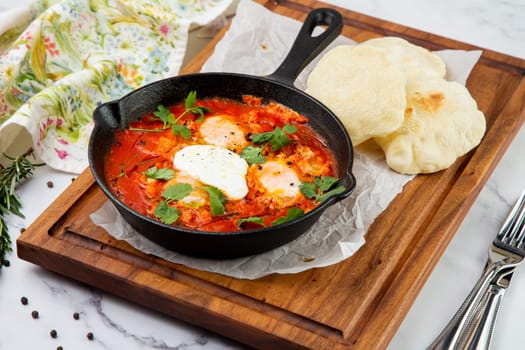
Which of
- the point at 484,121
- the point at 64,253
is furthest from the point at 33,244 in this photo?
the point at 484,121

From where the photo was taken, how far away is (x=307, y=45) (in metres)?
3.79

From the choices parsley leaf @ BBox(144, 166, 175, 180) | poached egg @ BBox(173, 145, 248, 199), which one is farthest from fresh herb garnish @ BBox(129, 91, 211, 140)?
parsley leaf @ BBox(144, 166, 175, 180)

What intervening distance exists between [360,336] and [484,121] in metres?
1.32

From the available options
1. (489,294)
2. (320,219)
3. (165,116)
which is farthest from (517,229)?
(165,116)

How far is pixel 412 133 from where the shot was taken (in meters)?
3.54

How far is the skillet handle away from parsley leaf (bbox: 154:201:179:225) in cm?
95

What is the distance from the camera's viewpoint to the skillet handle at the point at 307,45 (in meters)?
3.69

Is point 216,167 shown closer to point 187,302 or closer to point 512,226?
point 187,302

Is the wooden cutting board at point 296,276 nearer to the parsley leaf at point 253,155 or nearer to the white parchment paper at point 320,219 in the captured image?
the white parchment paper at point 320,219

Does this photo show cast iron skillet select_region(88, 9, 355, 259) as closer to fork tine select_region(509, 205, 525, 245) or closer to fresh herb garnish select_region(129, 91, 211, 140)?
fresh herb garnish select_region(129, 91, 211, 140)

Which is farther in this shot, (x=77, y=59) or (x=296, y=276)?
(x=77, y=59)

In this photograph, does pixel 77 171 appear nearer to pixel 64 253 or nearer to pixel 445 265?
pixel 64 253

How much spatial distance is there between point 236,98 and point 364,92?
0.61 m

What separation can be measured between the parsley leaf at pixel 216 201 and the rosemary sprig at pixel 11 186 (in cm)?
94
